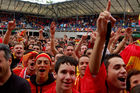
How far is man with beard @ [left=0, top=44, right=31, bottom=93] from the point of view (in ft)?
5.56

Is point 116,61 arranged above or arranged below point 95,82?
above

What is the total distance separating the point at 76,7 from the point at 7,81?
85.4ft

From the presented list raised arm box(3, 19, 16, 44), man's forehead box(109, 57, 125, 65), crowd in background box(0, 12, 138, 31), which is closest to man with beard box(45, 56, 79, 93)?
man's forehead box(109, 57, 125, 65)

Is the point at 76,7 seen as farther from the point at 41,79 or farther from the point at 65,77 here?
the point at 65,77

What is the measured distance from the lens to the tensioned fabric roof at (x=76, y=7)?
20.8m

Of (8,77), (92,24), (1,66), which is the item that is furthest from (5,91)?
(92,24)

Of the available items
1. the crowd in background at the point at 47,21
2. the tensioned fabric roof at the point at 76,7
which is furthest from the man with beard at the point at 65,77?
the crowd in background at the point at 47,21

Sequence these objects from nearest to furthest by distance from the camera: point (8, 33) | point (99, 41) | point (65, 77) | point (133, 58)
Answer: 1. point (99, 41)
2. point (65, 77)
3. point (133, 58)
4. point (8, 33)

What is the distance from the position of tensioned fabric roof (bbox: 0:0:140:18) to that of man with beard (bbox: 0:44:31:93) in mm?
16883

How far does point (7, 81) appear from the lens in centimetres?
174

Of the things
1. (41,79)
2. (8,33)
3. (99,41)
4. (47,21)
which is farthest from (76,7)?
(99,41)

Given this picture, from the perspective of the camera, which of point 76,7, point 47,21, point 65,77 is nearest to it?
point 65,77

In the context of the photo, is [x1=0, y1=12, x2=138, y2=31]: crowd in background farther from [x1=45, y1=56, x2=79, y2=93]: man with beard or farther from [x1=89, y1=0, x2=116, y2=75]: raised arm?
[x1=89, y1=0, x2=116, y2=75]: raised arm

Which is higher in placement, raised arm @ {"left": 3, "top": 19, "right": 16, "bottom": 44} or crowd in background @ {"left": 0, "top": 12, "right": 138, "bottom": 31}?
crowd in background @ {"left": 0, "top": 12, "right": 138, "bottom": 31}
